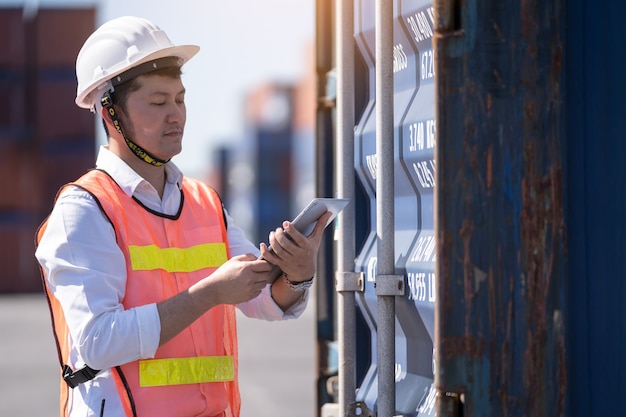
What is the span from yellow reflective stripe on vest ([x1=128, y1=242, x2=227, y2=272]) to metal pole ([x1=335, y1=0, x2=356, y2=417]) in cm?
34

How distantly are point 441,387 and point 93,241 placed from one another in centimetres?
106

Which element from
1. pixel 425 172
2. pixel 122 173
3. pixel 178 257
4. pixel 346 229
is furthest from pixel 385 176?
pixel 122 173

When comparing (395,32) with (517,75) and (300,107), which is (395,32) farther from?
(300,107)

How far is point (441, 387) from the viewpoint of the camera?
195 cm

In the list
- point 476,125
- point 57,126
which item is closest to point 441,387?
point 476,125

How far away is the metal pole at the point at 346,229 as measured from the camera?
2883 mm

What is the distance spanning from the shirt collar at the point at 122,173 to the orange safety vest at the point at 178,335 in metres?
0.02

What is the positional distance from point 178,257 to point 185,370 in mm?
301

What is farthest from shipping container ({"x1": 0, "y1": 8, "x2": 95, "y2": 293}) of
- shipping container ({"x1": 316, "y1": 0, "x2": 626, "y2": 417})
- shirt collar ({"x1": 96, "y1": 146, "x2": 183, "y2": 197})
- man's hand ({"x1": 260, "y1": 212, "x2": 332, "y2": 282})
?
shipping container ({"x1": 316, "y1": 0, "x2": 626, "y2": 417})

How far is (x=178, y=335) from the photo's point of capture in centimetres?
277

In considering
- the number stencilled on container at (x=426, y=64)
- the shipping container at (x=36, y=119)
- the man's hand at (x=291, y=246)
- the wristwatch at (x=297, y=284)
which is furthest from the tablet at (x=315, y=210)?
the shipping container at (x=36, y=119)

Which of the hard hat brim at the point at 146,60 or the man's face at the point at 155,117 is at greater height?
the hard hat brim at the point at 146,60

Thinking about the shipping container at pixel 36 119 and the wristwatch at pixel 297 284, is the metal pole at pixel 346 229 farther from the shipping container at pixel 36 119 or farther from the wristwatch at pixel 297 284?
the shipping container at pixel 36 119

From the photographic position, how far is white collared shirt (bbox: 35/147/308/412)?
101 inches
